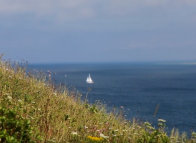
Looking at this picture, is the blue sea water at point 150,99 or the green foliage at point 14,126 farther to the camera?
the blue sea water at point 150,99

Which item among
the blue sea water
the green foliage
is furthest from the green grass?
the blue sea water

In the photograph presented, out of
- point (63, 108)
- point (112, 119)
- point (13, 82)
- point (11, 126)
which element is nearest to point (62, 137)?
point (11, 126)

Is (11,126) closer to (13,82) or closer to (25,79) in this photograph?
(13,82)

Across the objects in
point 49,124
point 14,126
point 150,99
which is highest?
point 14,126

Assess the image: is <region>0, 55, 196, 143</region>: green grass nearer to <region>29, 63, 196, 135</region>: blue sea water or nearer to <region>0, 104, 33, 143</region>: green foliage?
<region>0, 104, 33, 143</region>: green foliage

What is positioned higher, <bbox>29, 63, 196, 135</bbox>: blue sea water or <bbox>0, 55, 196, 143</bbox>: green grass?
<bbox>0, 55, 196, 143</bbox>: green grass

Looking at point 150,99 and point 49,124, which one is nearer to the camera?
point 49,124

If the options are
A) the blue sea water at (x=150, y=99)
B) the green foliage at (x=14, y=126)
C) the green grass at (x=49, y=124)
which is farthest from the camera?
the blue sea water at (x=150, y=99)

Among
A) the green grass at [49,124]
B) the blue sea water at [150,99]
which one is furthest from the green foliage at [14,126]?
the blue sea water at [150,99]

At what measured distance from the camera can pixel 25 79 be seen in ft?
35.1

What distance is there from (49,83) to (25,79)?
105 centimetres

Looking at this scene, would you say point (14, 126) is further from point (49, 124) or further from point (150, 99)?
point (150, 99)

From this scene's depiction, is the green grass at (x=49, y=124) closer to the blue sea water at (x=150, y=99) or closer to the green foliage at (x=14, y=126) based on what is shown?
the green foliage at (x=14, y=126)

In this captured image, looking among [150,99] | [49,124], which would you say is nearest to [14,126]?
[49,124]
